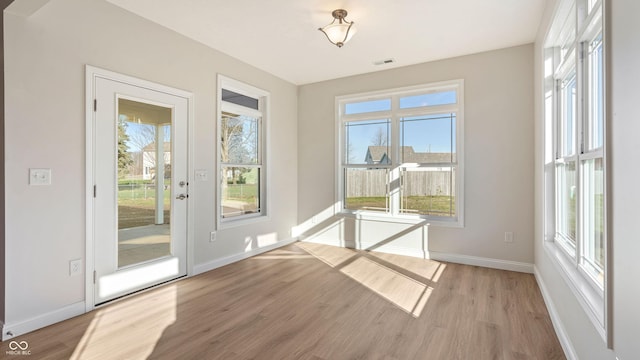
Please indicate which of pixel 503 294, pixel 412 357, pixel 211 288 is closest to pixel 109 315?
pixel 211 288

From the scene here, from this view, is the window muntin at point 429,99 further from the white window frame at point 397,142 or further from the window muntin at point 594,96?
the window muntin at point 594,96

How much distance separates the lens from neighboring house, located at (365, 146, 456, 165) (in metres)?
4.43

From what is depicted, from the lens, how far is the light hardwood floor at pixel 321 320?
2166 millimetres

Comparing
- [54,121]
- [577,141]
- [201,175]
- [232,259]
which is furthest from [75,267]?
[577,141]

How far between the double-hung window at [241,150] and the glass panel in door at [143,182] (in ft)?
2.53

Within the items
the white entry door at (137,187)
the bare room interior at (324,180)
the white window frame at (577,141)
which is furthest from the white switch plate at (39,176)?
the white window frame at (577,141)

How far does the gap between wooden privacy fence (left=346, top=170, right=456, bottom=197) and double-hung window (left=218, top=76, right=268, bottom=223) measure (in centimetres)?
152

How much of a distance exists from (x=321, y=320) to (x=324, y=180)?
299 centimetres

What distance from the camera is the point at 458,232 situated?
427cm

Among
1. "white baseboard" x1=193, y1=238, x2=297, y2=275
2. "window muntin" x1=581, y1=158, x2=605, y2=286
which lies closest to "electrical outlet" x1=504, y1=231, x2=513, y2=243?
"window muntin" x1=581, y1=158, x2=605, y2=286

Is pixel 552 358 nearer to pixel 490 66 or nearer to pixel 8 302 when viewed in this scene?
pixel 490 66

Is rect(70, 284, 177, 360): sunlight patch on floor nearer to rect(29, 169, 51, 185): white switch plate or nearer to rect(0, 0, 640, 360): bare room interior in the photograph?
rect(0, 0, 640, 360): bare room interior

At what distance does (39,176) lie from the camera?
2.47 m

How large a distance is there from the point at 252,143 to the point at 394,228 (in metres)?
2.54
